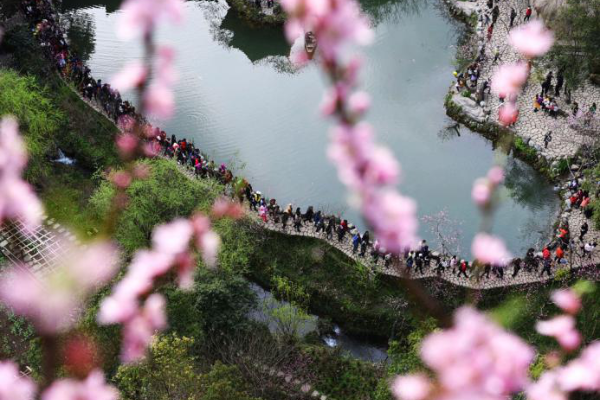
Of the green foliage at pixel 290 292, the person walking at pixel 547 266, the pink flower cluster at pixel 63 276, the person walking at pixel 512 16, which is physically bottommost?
the pink flower cluster at pixel 63 276

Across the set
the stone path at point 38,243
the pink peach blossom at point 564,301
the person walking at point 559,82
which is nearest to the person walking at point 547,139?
the person walking at point 559,82

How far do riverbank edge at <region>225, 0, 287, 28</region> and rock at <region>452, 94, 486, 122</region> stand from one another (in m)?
11.4

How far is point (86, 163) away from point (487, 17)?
64.9ft

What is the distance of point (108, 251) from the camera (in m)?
20.4

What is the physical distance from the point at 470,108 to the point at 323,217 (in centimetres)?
914

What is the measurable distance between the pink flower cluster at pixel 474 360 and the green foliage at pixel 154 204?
1622 centimetres

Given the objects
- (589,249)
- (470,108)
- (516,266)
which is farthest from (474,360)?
(470,108)

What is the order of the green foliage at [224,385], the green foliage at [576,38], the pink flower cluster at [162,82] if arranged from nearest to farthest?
1. the pink flower cluster at [162,82]
2. the green foliage at [224,385]
3. the green foliage at [576,38]

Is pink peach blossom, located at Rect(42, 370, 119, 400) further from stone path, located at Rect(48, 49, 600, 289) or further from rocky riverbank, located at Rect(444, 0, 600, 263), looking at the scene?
rocky riverbank, located at Rect(444, 0, 600, 263)

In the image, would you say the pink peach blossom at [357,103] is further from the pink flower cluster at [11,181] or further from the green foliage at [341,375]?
the green foliage at [341,375]

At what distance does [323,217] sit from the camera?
22375 mm

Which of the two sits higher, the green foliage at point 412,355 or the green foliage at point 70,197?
the green foliage at point 70,197

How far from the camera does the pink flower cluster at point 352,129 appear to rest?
3230mm

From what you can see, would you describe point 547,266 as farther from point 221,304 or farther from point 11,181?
point 11,181
